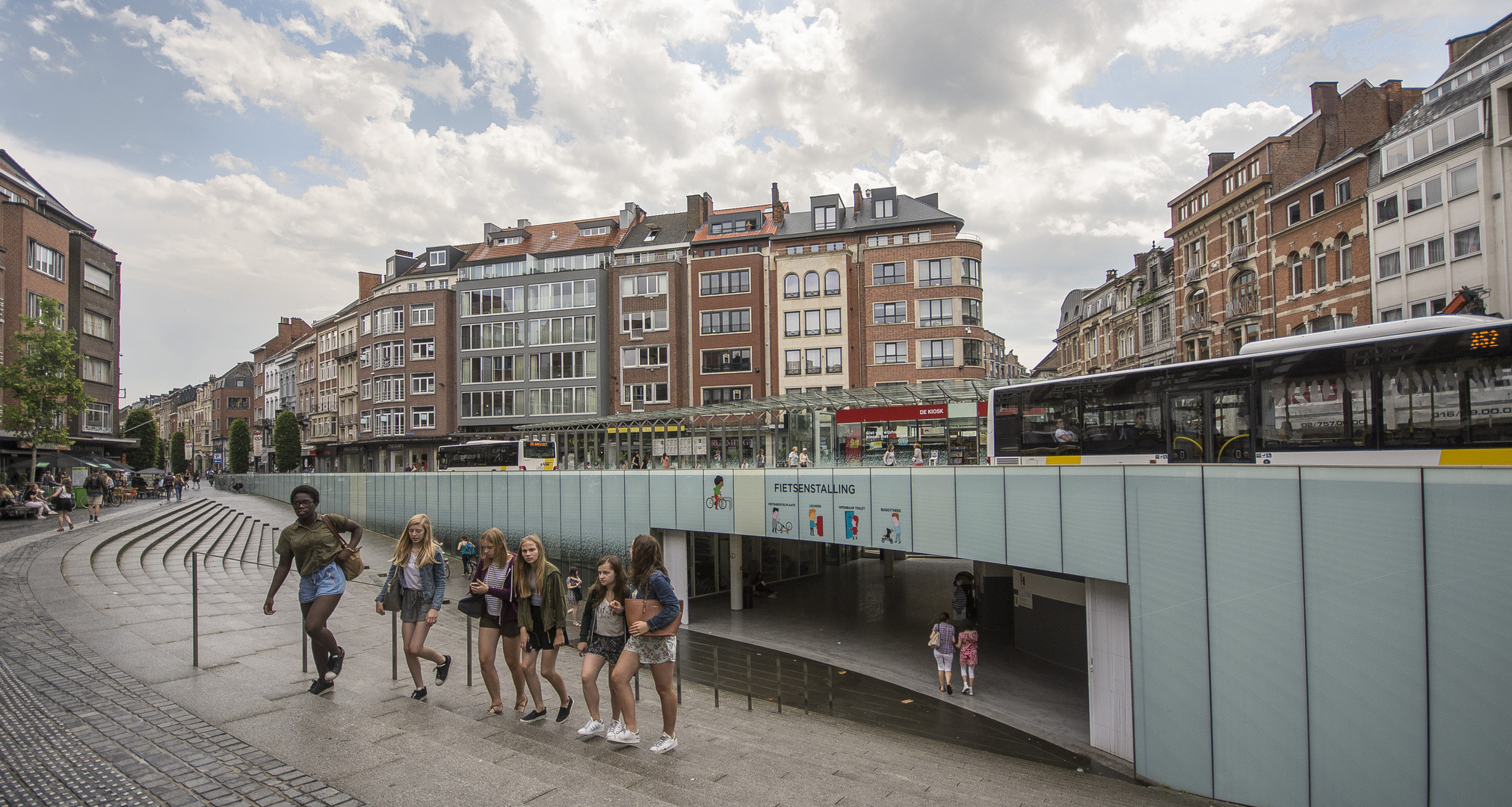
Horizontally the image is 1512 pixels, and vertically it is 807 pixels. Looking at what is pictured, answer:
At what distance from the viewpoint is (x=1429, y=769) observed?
770cm

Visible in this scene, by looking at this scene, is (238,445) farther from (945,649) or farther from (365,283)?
(945,649)

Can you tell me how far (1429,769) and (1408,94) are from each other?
38.4 metres

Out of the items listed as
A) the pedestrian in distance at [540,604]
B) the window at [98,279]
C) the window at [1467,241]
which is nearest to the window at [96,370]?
the window at [98,279]

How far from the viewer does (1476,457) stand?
11.3m

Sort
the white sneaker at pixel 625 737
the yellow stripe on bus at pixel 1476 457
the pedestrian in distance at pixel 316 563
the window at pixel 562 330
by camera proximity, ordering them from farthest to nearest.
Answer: the window at pixel 562 330 → the yellow stripe on bus at pixel 1476 457 → the pedestrian in distance at pixel 316 563 → the white sneaker at pixel 625 737

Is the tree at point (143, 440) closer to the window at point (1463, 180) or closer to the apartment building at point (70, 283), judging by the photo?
the apartment building at point (70, 283)

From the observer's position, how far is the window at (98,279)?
4159cm

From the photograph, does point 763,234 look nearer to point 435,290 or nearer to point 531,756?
point 435,290

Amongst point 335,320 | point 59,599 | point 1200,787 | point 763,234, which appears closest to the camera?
point 1200,787

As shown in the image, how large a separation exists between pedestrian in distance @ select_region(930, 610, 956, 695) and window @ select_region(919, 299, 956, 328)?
1269 inches

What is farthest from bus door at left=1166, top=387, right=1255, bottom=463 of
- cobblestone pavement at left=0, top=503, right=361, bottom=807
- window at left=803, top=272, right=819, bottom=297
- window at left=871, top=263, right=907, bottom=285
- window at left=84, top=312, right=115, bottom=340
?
window at left=84, top=312, right=115, bottom=340

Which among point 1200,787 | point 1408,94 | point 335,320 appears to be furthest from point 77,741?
point 335,320

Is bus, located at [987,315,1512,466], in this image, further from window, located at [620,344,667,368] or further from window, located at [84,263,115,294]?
window, located at [84,263,115,294]

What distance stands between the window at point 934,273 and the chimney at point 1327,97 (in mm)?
18841
